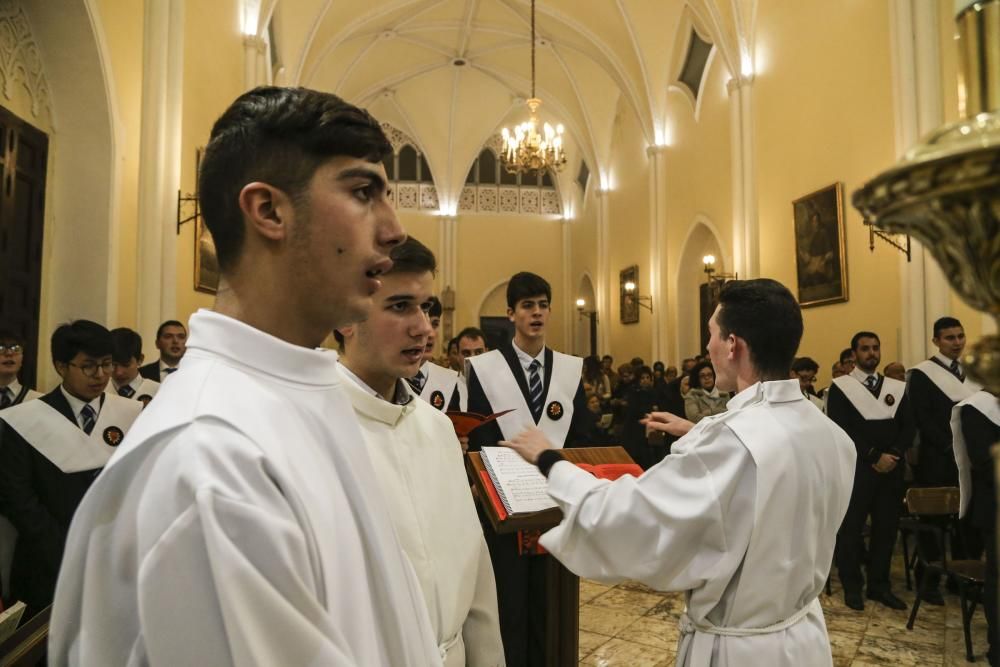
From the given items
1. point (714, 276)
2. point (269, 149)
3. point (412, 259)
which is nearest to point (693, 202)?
point (714, 276)

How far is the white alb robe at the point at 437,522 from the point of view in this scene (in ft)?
5.15

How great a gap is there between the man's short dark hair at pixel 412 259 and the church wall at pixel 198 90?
5.40 meters

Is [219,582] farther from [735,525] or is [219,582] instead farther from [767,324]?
[767,324]

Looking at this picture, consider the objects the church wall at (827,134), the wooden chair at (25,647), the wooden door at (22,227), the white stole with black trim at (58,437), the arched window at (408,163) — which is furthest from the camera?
the arched window at (408,163)

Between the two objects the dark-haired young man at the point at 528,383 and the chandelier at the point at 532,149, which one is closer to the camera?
the dark-haired young man at the point at 528,383

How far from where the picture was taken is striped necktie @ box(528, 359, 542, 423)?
377 cm

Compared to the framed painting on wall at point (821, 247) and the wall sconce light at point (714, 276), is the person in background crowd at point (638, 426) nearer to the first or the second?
the framed painting on wall at point (821, 247)

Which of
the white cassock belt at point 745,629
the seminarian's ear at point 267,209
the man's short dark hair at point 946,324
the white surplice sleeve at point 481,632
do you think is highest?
the man's short dark hair at point 946,324

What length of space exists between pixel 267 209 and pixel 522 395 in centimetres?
294

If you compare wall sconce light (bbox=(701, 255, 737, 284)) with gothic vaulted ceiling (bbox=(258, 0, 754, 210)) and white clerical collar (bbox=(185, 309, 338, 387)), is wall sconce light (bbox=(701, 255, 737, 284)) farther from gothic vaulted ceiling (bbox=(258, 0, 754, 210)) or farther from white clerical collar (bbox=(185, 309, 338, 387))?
white clerical collar (bbox=(185, 309, 338, 387))

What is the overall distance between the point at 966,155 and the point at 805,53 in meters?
9.68

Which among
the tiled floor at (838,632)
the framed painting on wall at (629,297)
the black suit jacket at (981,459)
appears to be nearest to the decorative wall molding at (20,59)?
the tiled floor at (838,632)

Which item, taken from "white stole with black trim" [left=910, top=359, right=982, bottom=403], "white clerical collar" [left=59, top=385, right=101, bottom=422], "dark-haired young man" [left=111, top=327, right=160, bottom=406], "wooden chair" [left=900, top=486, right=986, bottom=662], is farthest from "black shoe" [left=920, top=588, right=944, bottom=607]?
"dark-haired young man" [left=111, top=327, right=160, bottom=406]

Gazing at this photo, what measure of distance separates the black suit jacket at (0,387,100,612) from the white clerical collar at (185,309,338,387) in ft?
8.31
